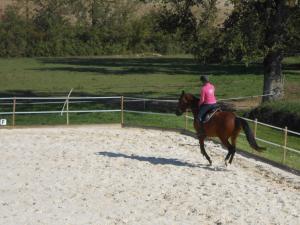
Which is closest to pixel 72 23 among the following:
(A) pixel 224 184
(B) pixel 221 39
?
(B) pixel 221 39

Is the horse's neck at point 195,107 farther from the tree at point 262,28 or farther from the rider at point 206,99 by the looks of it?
the tree at point 262,28

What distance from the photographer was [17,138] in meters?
20.8

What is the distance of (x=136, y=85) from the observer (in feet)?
157

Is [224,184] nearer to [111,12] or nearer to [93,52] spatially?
[93,52]

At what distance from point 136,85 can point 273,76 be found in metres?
19.0

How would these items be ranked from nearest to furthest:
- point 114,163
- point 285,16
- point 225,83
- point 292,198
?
1. point 292,198
2. point 114,163
3. point 285,16
4. point 225,83

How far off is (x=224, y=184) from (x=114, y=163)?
3.42 m

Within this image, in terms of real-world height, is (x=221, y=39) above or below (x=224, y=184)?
above

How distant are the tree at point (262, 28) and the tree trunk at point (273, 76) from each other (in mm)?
1193

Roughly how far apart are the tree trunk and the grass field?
54.2 inches

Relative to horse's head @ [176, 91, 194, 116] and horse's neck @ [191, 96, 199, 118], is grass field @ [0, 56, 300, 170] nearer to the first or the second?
horse's neck @ [191, 96, 199, 118]

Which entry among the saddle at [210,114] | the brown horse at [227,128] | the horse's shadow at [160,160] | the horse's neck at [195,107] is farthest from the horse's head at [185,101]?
the horse's shadow at [160,160]

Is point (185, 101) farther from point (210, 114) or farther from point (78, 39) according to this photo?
point (78, 39)

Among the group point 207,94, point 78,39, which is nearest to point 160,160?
point 207,94
